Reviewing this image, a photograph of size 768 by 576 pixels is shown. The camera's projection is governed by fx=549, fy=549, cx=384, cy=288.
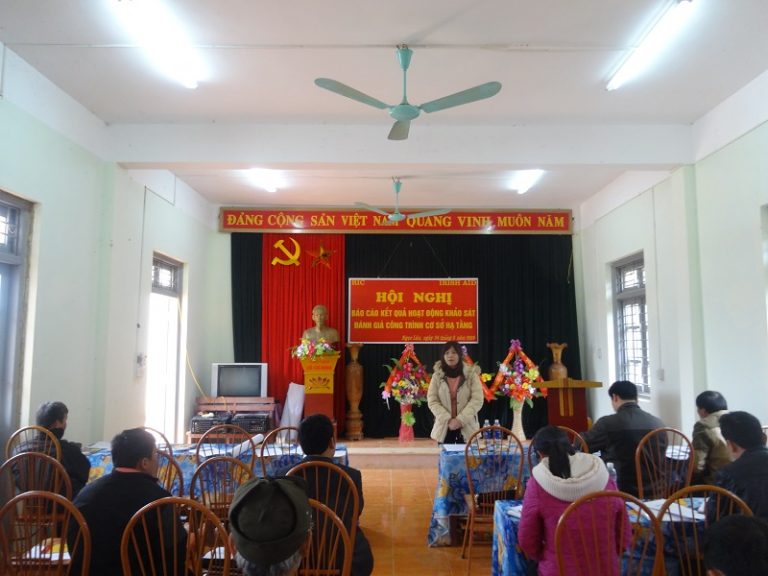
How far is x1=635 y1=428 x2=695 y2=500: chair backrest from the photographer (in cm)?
315

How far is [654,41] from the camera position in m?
3.56

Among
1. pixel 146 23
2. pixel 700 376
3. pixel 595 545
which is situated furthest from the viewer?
pixel 700 376

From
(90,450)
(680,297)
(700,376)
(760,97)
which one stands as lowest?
(90,450)

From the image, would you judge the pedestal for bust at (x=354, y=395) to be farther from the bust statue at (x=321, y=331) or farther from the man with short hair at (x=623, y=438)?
the man with short hair at (x=623, y=438)

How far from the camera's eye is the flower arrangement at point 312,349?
22.8 ft

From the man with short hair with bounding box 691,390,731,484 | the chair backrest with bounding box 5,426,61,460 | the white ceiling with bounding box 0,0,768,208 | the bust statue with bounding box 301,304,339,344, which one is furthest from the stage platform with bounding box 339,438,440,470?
the chair backrest with bounding box 5,426,61,460

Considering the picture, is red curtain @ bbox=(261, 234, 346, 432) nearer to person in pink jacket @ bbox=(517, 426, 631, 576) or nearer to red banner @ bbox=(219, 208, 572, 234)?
red banner @ bbox=(219, 208, 572, 234)

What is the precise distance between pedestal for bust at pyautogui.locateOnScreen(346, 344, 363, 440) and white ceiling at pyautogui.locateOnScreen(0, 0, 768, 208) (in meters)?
2.60

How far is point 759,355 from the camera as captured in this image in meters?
4.03

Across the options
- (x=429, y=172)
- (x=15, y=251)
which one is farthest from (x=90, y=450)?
(x=429, y=172)

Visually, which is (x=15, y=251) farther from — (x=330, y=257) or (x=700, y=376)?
(x=700, y=376)

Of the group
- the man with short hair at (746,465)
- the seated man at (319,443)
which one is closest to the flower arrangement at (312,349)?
the seated man at (319,443)

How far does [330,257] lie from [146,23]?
183 inches

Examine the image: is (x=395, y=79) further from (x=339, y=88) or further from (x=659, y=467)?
(x=659, y=467)
